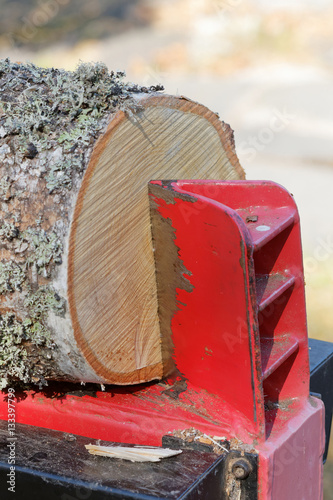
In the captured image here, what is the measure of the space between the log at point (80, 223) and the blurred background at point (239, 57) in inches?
111

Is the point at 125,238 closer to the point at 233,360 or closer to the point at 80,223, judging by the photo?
the point at 80,223

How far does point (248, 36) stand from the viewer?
7141mm

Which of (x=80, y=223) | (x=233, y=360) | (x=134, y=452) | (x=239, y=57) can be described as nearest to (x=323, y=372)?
(x=233, y=360)

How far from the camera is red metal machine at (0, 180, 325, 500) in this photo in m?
1.52

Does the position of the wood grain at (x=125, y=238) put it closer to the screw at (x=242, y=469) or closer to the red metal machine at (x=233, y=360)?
the red metal machine at (x=233, y=360)

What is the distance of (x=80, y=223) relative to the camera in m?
1.49

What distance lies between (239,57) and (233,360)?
599 cm

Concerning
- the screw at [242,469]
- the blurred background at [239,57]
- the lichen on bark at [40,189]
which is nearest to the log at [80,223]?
the lichen on bark at [40,189]

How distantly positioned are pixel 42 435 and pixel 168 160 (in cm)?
82

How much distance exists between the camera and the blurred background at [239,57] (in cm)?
556

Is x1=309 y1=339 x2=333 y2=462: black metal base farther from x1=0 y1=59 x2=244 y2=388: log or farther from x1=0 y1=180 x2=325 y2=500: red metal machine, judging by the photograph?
x1=0 y1=59 x2=244 y2=388: log

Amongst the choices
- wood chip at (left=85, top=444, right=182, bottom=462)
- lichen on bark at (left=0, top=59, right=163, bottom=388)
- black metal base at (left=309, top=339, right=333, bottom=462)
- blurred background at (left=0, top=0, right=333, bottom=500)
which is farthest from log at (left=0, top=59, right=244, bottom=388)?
blurred background at (left=0, top=0, right=333, bottom=500)

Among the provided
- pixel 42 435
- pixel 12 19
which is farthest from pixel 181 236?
pixel 12 19

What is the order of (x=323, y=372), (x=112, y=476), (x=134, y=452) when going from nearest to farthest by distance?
(x=112, y=476), (x=134, y=452), (x=323, y=372)
